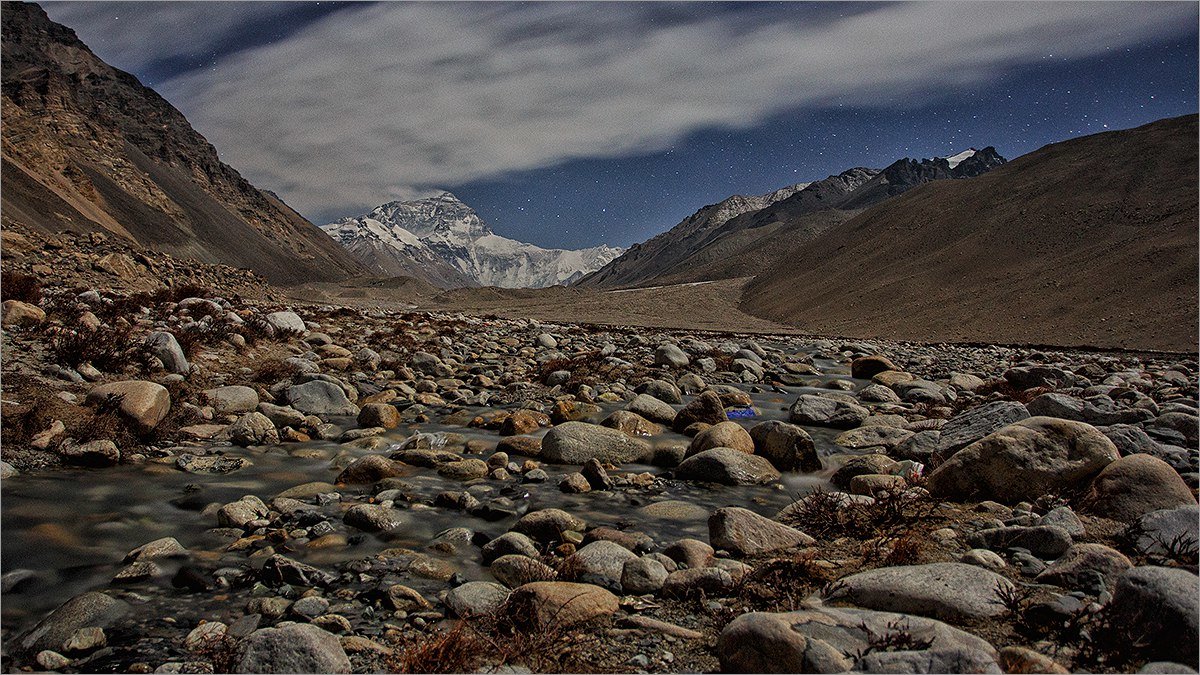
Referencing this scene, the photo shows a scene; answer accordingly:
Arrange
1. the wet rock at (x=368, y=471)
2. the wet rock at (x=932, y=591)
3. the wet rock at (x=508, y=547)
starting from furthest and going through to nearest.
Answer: the wet rock at (x=368, y=471)
the wet rock at (x=508, y=547)
the wet rock at (x=932, y=591)

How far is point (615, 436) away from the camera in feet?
27.1

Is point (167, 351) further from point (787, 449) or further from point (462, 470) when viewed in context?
point (787, 449)

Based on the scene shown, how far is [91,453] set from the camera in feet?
20.7

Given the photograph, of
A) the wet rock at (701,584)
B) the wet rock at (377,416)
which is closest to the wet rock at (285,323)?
the wet rock at (377,416)

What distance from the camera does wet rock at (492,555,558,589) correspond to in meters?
4.35

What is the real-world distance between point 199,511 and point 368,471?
64.2 inches

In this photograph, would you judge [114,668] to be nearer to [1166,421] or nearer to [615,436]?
[615,436]

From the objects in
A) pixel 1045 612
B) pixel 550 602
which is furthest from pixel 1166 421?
pixel 550 602

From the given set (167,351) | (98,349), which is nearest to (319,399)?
(167,351)

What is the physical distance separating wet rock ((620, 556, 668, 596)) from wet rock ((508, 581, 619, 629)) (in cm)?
29

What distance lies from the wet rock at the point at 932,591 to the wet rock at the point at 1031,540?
0.87m

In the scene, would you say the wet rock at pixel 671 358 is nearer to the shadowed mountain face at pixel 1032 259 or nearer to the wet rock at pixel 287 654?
the wet rock at pixel 287 654

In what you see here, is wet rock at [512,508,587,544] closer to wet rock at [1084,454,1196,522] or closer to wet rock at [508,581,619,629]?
wet rock at [508,581,619,629]

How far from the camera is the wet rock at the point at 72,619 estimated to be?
3408 millimetres
